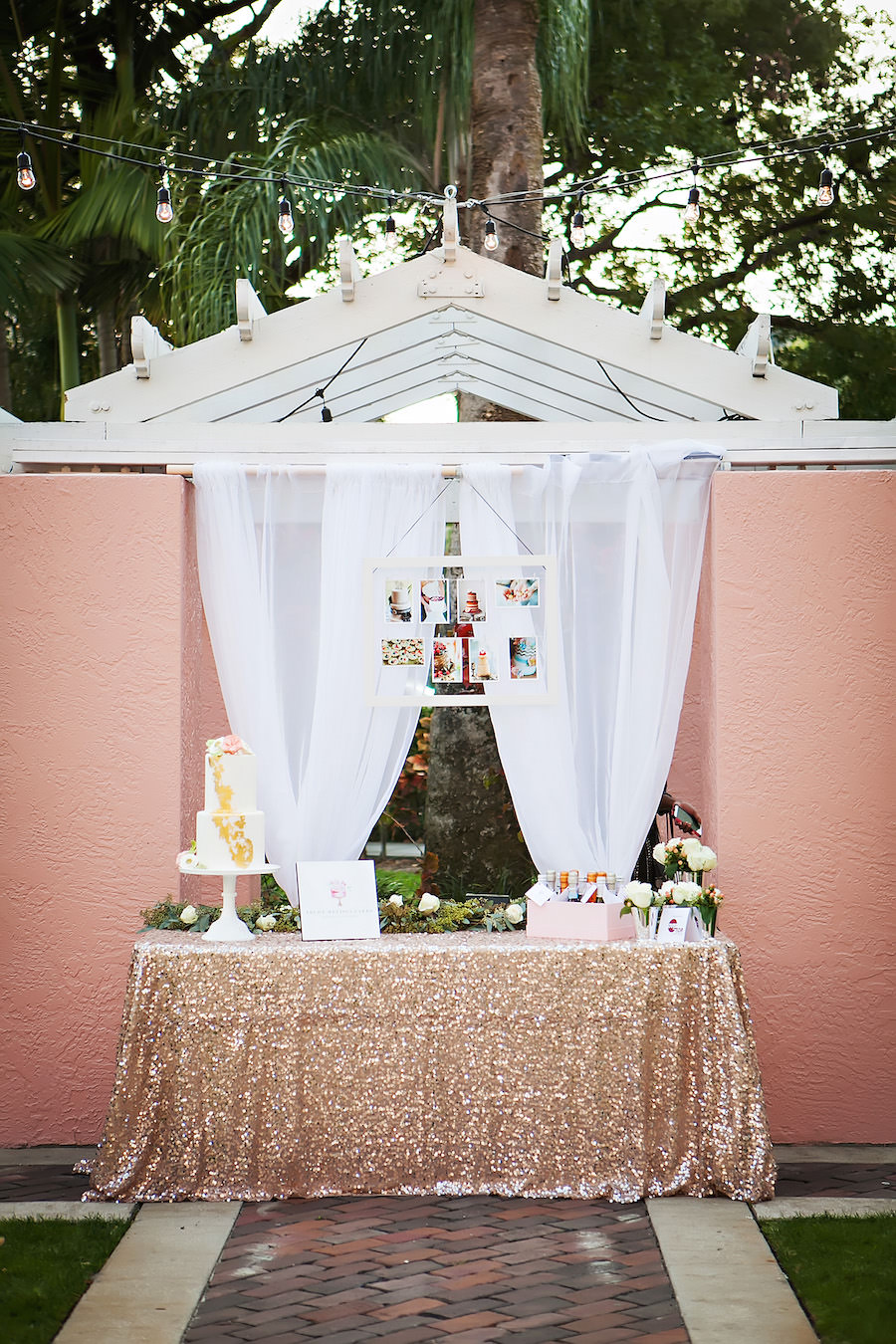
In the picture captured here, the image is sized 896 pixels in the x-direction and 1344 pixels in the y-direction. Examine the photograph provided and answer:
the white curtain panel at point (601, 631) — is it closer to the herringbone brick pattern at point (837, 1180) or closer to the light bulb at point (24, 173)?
the herringbone brick pattern at point (837, 1180)

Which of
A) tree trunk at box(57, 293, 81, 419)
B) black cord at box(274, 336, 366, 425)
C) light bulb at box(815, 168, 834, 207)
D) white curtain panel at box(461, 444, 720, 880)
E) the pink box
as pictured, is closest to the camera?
the pink box

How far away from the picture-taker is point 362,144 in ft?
28.3

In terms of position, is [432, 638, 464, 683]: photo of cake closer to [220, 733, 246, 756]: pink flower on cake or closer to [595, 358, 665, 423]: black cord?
[220, 733, 246, 756]: pink flower on cake

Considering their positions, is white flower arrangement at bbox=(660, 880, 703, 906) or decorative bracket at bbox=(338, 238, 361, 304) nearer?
white flower arrangement at bbox=(660, 880, 703, 906)

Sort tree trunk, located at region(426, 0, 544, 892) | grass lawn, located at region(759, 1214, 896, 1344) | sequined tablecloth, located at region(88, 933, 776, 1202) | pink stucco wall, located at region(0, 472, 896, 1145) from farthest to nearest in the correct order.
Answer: tree trunk, located at region(426, 0, 544, 892), pink stucco wall, located at region(0, 472, 896, 1145), sequined tablecloth, located at region(88, 933, 776, 1202), grass lawn, located at region(759, 1214, 896, 1344)

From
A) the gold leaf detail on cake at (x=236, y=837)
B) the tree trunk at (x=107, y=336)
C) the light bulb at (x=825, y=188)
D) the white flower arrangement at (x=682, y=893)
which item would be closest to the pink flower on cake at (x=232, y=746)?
the gold leaf detail on cake at (x=236, y=837)

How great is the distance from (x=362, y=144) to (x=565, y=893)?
19.8 ft

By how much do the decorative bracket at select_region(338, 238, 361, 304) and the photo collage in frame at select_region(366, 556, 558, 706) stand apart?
100 centimetres

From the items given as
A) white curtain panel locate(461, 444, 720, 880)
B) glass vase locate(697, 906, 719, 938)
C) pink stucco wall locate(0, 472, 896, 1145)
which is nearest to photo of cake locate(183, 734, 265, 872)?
pink stucco wall locate(0, 472, 896, 1145)

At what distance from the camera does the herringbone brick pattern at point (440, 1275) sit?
3.10 m

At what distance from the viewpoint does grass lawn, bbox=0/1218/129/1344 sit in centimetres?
313

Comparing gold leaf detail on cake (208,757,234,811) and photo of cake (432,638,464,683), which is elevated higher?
photo of cake (432,638,464,683)

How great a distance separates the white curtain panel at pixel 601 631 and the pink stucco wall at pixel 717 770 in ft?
0.61

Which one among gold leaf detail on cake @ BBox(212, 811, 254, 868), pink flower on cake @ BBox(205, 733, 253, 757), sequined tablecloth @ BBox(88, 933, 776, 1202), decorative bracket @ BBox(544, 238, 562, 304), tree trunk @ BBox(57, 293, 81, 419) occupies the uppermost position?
tree trunk @ BBox(57, 293, 81, 419)
